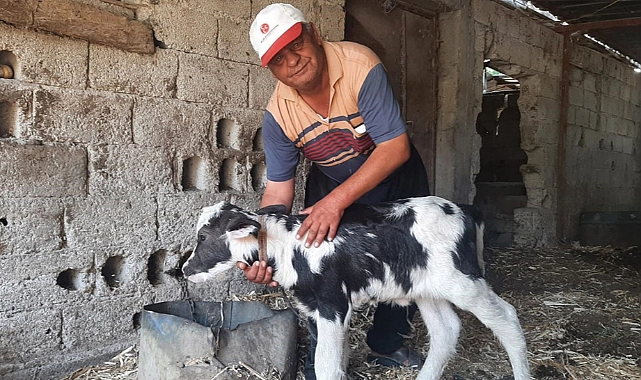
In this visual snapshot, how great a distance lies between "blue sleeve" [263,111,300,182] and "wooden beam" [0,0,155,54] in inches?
46.2

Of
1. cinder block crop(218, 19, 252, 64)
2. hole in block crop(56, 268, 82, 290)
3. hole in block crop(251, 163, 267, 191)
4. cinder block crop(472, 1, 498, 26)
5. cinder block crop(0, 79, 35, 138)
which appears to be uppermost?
cinder block crop(472, 1, 498, 26)

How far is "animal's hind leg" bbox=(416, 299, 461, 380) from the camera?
3531 millimetres

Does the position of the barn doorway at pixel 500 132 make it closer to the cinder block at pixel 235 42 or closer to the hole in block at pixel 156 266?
the cinder block at pixel 235 42

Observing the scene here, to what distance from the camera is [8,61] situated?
11.8 feet

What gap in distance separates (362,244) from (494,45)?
559 cm

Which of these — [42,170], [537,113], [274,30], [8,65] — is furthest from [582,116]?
[8,65]

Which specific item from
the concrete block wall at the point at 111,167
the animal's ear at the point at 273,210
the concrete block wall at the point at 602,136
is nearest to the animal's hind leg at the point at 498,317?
the animal's ear at the point at 273,210

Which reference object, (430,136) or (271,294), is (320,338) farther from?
(430,136)

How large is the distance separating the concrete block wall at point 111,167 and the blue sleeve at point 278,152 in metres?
0.99

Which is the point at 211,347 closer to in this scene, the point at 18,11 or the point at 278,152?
the point at 278,152

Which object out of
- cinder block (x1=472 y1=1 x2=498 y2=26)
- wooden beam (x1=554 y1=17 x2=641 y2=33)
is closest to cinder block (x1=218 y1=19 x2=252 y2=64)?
cinder block (x1=472 y1=1 x2=498 y2=26)

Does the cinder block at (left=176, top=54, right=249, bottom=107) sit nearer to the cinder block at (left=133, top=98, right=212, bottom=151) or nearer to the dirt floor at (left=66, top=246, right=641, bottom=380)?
the cinder block at (left=133, top=98, right=212, bottom=151)

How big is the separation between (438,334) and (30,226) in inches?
105

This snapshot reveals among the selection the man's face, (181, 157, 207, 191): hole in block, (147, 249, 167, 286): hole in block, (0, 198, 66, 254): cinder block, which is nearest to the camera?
the man's face
